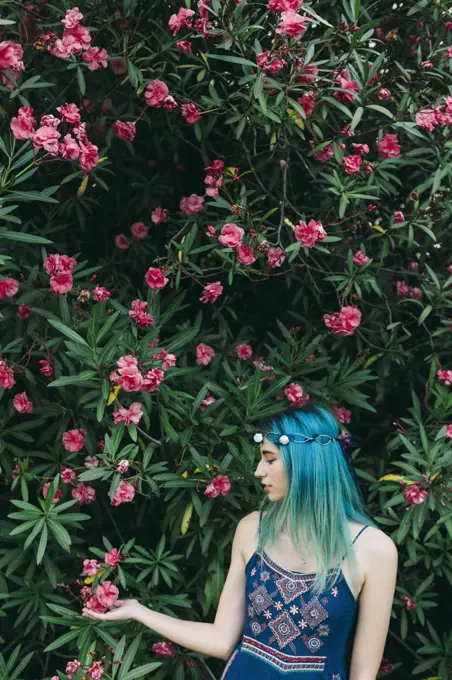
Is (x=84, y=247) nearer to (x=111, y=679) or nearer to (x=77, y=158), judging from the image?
(x=77, y=158)

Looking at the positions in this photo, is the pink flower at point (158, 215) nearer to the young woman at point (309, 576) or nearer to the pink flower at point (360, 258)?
the pink flower at point (360, 258)

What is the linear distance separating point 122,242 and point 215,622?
154 cm

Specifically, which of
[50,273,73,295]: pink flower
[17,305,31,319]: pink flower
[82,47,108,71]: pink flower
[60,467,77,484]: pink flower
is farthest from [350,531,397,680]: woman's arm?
[82,47,108,71]: pink flower

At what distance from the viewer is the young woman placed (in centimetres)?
207

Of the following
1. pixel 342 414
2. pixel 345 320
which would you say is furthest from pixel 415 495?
pixel 345 320

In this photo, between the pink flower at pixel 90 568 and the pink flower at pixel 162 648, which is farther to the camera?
the pink flower at pixel 162 648

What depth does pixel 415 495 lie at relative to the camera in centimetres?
282

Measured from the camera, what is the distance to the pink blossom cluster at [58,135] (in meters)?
2.54

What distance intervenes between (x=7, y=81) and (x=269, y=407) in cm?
130

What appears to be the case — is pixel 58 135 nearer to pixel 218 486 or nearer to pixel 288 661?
pixel 218 486

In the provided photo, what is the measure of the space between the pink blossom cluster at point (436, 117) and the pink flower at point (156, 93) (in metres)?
0.83

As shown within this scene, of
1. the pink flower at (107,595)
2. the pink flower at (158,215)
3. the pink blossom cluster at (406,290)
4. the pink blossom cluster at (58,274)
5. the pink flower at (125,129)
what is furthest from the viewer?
the pink blossom cluster at (406,290)

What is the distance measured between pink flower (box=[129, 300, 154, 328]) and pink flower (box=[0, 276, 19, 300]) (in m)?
0.36

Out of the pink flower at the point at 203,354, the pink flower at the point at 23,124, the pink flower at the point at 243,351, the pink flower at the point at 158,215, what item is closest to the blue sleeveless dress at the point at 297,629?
the pink flower at the point at 203,354
